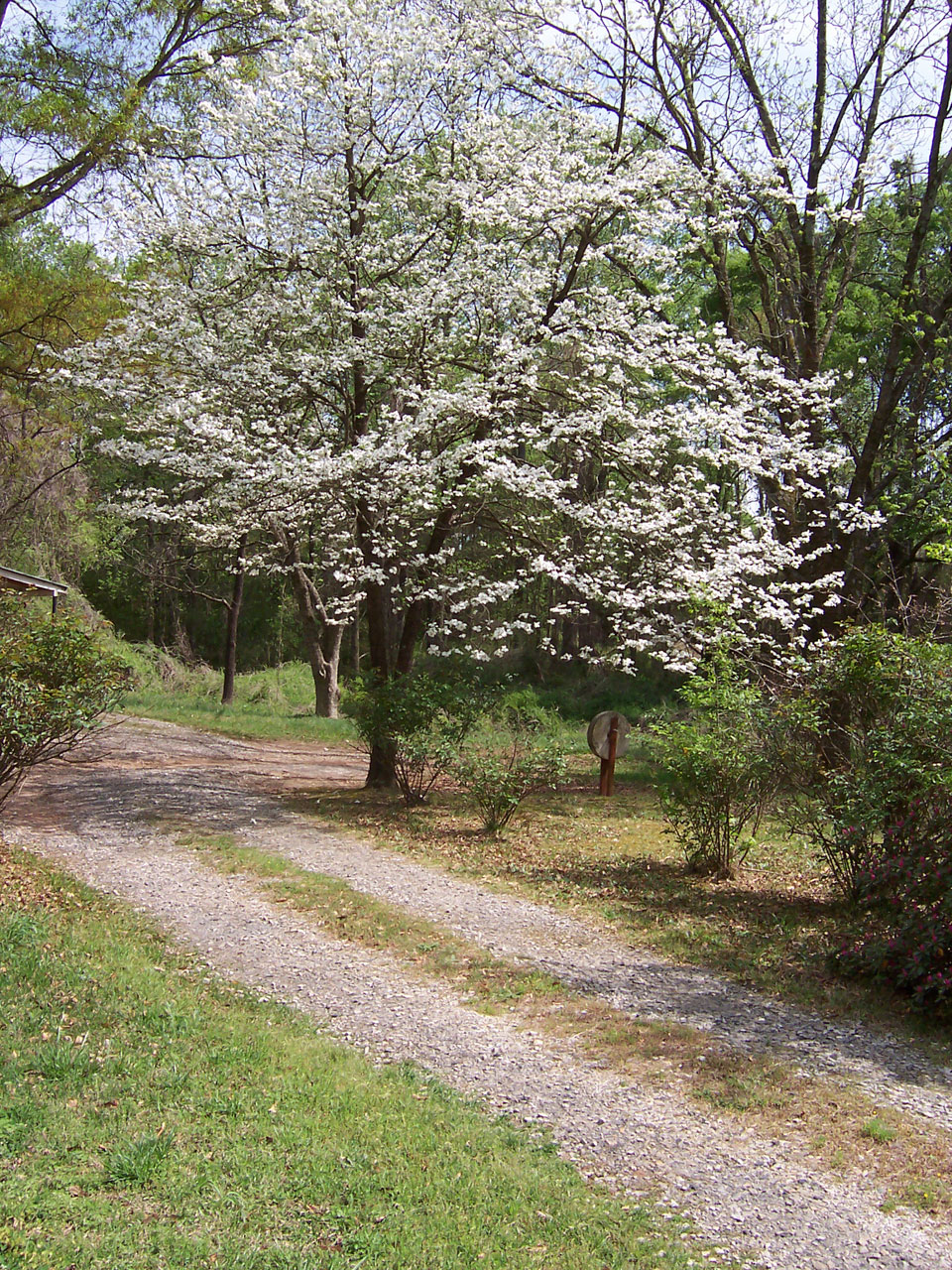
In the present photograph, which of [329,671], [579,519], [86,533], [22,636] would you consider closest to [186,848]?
[22,636]

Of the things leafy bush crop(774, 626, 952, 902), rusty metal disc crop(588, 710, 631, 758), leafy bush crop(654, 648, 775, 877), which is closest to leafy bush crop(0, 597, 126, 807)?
leafy bush crop(654, 648, 775, 877)

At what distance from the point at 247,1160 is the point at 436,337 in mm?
9291

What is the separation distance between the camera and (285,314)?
1146 cm

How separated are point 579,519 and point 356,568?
2.62m

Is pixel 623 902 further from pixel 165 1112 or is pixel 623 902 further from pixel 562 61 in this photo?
pixel 562 61

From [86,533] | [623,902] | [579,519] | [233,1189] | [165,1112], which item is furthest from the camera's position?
[86,533]

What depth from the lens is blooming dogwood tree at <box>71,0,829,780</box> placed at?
35.2ft

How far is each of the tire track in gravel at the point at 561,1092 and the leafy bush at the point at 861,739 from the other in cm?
268

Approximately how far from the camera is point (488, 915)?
307 inches

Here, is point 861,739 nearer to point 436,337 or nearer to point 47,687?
point 47,687

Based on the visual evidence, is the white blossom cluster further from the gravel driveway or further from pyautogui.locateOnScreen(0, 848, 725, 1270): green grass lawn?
pyautogui.locateOnScreen(0, 848, 725, 1270): green grass lawn

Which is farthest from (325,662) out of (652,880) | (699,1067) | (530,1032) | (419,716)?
(699,1067)

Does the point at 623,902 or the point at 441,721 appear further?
the point at 441,721

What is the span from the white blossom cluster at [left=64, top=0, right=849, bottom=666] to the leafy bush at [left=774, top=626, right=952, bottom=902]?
266 centimetres
